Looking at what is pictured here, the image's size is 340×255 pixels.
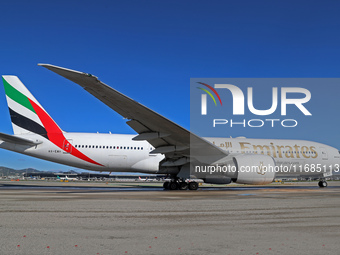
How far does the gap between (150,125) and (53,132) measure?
8969mm

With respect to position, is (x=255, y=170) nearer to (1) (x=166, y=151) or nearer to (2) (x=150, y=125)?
(1) (x=166, y=151)

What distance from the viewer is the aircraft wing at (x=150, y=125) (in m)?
11.8

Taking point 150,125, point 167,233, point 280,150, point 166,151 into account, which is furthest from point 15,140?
point 167,233

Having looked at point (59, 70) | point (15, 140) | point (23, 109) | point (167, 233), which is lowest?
point (167, 233)

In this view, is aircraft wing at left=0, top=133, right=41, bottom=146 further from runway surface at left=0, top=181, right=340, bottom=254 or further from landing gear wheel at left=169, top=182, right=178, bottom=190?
runway surface at left=0, top=181, right=340, bottom=254

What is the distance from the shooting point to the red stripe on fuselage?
20500 millimetres

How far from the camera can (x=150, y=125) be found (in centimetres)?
1495

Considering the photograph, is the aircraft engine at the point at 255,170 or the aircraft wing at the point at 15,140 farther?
the aircraft wing at the point at 15,140

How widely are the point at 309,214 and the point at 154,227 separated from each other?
4.06m

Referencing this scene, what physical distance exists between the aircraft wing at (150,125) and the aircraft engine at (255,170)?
115cm

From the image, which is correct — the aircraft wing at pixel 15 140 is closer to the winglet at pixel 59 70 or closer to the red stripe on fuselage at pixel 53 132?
the red stripe on fuselage at pixel 53 132

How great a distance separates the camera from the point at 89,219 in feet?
21.1

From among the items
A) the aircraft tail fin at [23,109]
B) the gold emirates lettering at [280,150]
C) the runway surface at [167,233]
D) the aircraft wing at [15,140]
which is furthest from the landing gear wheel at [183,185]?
the runway surface at [167,233]

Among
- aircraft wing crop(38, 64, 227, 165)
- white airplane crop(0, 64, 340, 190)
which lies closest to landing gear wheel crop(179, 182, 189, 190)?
white airplane crop(0, 64, 340, 190)
